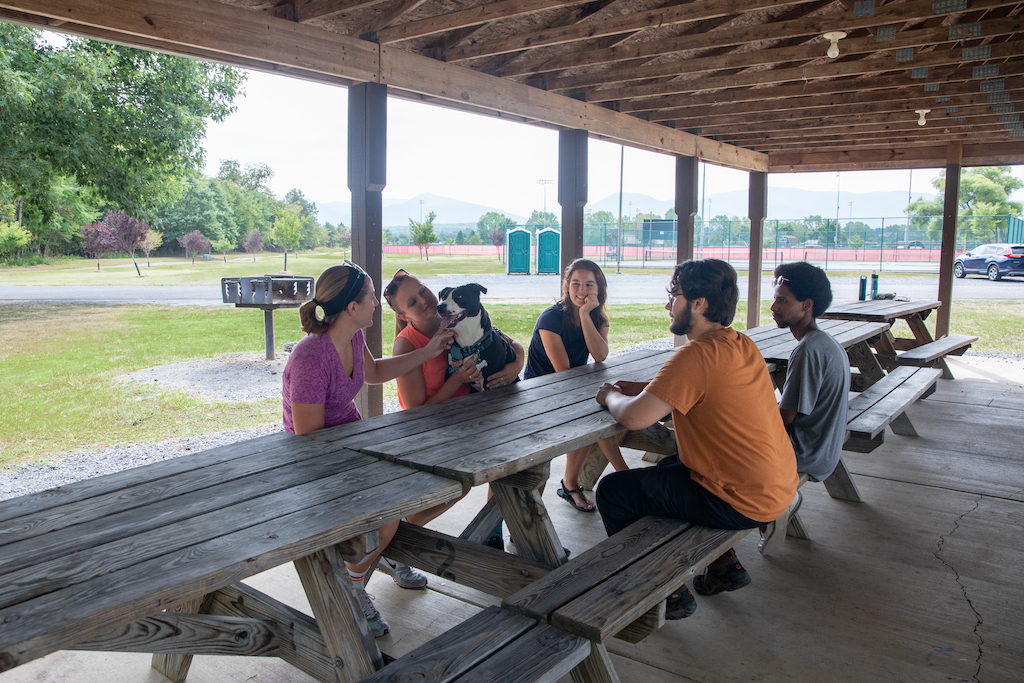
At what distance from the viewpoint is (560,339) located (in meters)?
3.65

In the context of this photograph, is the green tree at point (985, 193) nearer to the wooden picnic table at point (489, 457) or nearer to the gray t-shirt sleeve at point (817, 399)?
the gray t-shirt sleeve at point (817, 399)

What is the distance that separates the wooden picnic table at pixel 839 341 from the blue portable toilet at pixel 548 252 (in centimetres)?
2178

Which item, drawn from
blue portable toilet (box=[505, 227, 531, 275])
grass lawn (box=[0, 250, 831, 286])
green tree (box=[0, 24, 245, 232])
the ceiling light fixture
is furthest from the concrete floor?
blue portable toilet (box=[505, 227, 531, 275])

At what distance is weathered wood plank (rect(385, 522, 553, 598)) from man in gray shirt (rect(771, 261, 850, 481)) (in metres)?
1.34

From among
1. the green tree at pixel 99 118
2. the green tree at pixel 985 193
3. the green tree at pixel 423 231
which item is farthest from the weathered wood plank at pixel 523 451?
the green tree at pixel 985 193

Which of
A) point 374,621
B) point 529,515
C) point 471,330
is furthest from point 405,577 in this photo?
point 471,330

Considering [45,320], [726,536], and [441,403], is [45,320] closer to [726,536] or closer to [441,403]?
[441,403]

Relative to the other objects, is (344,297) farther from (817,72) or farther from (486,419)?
(817,72)

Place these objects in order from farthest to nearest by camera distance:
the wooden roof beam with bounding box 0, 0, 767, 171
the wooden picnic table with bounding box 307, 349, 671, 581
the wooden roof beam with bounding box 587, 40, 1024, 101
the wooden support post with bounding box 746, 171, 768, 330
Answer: the wooden support post with bounding box 746, 171, 768, 330
the wooden roof beam with bounding box 587, 40, 1024, 101
the wooden roof beam with bounding box 0, 0, 767, 171
the wooden picnic table with bounding box 307, 349, 671, 581

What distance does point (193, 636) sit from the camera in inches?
69.9

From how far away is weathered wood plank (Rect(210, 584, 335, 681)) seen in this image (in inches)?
71.8

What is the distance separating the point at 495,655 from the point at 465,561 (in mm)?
770

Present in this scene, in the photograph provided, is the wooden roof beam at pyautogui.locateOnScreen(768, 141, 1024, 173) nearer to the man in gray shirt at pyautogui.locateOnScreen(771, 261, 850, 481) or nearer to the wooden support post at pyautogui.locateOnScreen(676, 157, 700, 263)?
the wooden support post at pyautogui.locateOnScreen(676, 157, 700, 263)

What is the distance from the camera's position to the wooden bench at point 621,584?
168 cm
